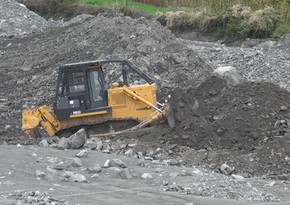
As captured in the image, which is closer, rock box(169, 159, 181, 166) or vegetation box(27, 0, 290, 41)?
rock box(169, 159, 181, 166)

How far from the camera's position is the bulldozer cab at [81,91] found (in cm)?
1984

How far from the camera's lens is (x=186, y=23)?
45.0 meters

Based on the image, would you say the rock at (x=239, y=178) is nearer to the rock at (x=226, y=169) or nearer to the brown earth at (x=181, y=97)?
the rock at (x=226, y=169)

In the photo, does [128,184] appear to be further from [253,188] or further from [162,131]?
[162,131]

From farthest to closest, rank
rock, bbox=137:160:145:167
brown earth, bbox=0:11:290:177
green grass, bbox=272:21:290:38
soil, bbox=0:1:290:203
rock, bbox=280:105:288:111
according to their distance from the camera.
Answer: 1. green grass, bbox=272:21:290:38
2. rock, bbox=280:105:288:111
3. brown earth, bbox=0:11:290:177
4. soil, bbox=0:1:290:203
5. rock, bbox=137:160:145:167

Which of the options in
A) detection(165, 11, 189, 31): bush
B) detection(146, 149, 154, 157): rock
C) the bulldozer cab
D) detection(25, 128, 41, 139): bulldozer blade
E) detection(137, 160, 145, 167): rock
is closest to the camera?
detection(137, 160, 145, 167): rock

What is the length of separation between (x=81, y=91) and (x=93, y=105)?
42cm

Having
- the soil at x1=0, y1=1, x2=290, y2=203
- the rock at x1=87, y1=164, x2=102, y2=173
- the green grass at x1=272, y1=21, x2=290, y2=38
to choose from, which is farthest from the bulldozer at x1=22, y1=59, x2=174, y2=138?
the green grass at x1=272, y1=21, x2=290, y2=38

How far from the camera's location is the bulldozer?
19.9 metres

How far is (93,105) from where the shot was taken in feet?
65.7

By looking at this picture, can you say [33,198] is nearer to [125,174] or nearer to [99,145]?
[125,174]

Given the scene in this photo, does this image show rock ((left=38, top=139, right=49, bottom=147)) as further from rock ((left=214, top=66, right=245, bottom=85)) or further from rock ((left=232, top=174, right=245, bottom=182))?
rock ((left=214, top=66, right=245, bottom=85))

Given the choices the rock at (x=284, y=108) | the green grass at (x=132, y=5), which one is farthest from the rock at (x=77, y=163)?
the green grass at (x=132, y=5)

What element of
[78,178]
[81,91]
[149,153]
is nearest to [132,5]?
[81,91]
